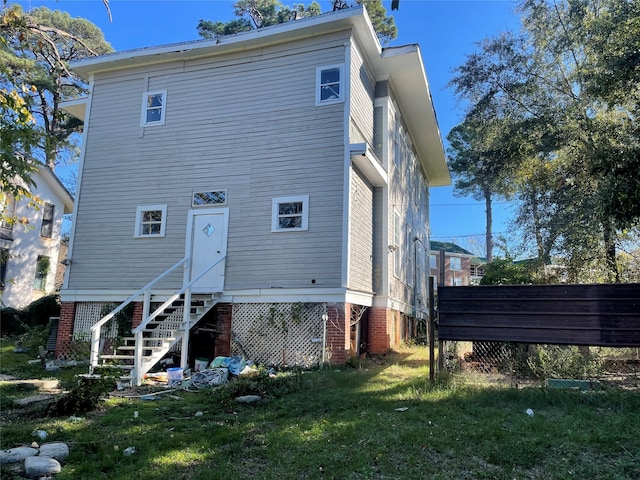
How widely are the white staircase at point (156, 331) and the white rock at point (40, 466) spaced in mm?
4061

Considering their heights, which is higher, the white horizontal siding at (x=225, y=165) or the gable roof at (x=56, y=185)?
the gable roof at (x=56, y=185)

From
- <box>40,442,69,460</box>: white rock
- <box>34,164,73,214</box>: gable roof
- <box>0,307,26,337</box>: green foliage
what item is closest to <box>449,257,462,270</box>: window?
<box>34,164,73,214</box>: gable roof

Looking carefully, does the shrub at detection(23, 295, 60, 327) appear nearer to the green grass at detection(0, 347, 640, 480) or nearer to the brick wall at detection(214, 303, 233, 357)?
the brick wall at detection(214, 303, 233, 357)

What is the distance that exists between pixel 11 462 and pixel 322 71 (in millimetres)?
9457

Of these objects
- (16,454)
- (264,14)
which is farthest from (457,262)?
(16,454)

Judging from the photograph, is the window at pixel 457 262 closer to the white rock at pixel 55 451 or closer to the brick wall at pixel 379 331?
the brick wall at pixel 379 331

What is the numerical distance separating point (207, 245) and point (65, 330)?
4298mm

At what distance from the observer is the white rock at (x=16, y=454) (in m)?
3.94

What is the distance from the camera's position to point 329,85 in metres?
10.6

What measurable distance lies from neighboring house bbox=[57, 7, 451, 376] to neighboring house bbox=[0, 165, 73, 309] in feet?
34.8

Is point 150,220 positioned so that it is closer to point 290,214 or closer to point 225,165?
point 225,165

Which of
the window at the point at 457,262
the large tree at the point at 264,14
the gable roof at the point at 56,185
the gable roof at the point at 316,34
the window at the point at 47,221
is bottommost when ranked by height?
the window at the point at 47,221

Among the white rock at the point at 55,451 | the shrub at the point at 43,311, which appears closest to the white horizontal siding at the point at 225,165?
the shrub at the point at 43,311

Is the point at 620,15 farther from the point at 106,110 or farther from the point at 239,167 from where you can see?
the point at 106,110
